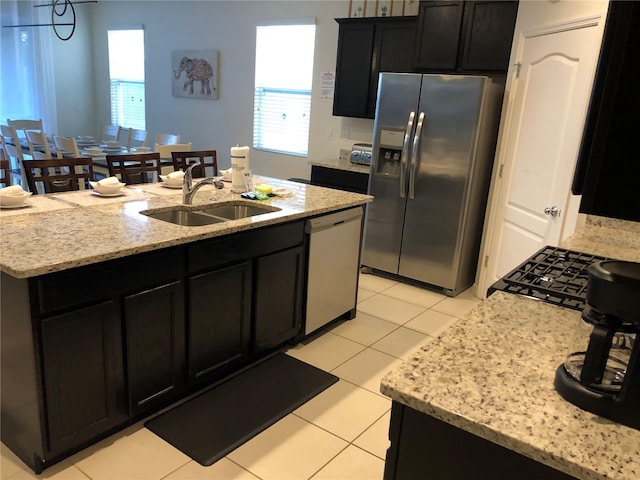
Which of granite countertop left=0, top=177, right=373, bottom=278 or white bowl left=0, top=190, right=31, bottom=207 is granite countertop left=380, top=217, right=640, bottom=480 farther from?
white bowl left=0, top=190, right=31, bottom=207

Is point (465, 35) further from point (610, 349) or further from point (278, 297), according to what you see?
point (610, 349)

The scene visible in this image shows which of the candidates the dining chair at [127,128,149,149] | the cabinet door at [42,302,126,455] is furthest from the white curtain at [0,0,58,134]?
the cabinet door at [42,302,126,455]

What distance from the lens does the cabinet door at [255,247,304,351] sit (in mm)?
2816

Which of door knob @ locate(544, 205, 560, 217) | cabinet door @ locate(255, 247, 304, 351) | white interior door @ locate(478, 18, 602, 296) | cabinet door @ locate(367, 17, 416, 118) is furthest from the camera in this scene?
cabinet door @ locate(367, 17, 416, 118)

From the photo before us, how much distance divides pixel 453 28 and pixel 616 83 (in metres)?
3.41

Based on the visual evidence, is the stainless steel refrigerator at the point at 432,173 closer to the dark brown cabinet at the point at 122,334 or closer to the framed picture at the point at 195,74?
the dark brown cabinet at the point at 122,334

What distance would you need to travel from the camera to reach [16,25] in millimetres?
7215

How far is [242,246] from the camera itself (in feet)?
8.63

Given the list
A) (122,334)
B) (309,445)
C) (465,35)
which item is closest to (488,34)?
(465,35)

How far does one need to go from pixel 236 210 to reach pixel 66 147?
10.7 ft

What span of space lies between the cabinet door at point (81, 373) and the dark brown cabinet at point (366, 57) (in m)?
3.65

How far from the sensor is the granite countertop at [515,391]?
92cm

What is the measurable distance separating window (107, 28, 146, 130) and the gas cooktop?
7.05 metres

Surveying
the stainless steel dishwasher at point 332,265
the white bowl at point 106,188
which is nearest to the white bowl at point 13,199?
the white bowl at point 106,188
